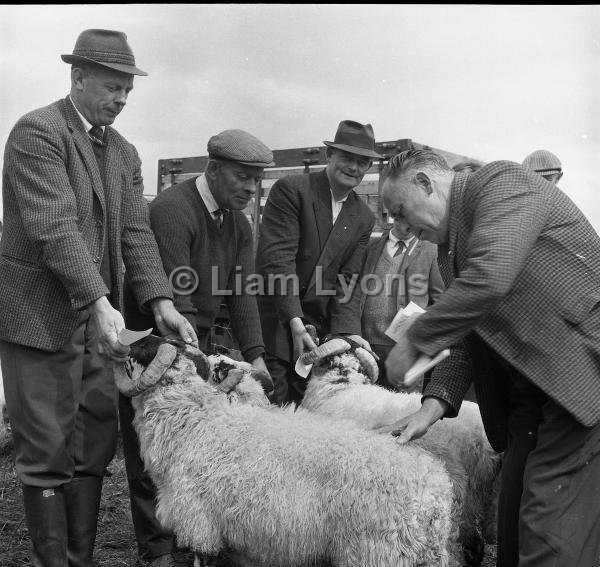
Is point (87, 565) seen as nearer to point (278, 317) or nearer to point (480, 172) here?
point (278, 317)

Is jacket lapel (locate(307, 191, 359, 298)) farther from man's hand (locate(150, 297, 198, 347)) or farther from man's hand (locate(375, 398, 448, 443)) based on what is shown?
man's hand (locate(375, 398, 448, 443))

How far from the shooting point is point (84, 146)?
3.48 m

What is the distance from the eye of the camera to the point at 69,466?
3398 mm

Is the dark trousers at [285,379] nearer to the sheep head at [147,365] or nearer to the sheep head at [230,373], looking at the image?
the sheep head at [230,373]

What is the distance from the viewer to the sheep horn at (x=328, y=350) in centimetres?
432

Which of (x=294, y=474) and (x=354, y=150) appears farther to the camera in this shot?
(x=354, y=150)

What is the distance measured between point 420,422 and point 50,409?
153 cm

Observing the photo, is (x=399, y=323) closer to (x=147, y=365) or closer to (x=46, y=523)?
(x=147, y=365)

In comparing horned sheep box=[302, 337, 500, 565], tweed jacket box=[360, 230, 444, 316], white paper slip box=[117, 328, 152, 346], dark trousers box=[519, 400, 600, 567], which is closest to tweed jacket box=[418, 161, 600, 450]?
dark trousers box=[519, 400, 600, 567]

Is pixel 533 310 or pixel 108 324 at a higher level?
pixel 533 310

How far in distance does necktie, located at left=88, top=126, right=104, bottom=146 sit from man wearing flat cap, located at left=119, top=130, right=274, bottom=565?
670 millimetres

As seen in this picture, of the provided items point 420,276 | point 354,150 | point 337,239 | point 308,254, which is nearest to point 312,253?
point 308,254

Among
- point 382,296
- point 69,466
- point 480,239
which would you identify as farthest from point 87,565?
point 382,296

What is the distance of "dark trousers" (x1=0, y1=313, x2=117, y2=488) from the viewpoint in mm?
3309
